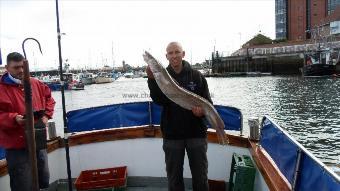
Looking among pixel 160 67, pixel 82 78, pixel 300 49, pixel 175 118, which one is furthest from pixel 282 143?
pixel 82 78

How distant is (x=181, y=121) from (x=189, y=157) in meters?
0.50

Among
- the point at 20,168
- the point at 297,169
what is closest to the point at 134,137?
the point at 20,168

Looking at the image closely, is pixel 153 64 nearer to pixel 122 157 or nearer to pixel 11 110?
pixel 11 110

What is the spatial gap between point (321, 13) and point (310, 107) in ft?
224

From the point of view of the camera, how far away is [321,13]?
90250mm

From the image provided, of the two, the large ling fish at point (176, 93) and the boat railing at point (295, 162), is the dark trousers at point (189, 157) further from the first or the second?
the boat railing at point (295, 162)

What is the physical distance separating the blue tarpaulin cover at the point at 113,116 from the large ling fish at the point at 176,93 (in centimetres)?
205

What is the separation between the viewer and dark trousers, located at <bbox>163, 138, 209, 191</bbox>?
14.6 ft

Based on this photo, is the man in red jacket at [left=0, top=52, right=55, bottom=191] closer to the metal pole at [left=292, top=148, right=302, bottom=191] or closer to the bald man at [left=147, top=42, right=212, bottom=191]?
the bald man at [left=147, top=42, right=212, bottom=191]

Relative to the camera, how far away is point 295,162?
365 cm

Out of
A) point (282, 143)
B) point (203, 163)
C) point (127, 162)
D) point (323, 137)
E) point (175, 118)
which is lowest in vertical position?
point (323, 137)

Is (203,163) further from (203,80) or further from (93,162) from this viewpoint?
(93,162)

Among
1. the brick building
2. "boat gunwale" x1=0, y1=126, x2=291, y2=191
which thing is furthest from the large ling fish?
the brick building

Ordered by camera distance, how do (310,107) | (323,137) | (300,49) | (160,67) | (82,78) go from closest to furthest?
(160,67) → (323,137) → (310,107) → (300,49) → (82,78)
